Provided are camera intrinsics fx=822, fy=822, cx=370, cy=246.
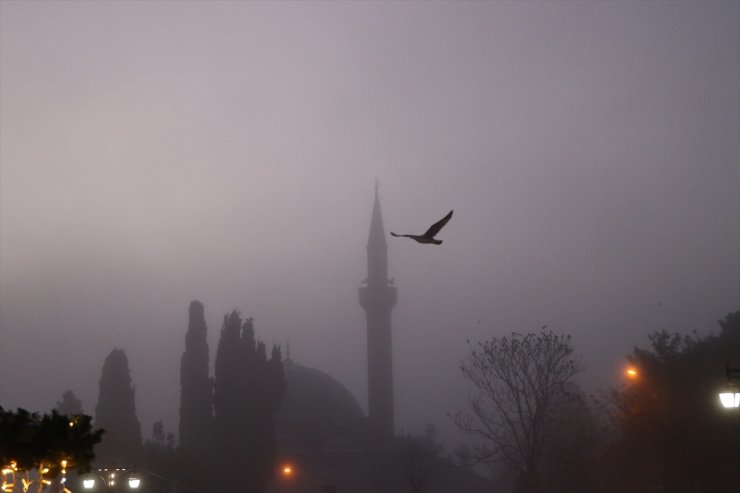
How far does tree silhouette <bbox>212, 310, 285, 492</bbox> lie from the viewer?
6475 cm

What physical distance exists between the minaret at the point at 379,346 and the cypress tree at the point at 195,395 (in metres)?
33.8

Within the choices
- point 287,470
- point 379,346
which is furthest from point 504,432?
point 379,346

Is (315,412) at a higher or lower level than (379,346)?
lower

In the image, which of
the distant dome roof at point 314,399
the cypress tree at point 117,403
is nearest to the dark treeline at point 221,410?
the cypress tree at point 117,403

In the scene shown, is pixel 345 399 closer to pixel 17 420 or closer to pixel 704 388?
pixel 704 388

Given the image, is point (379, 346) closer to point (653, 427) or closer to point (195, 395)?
point (195, 395)

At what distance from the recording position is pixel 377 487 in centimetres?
8125

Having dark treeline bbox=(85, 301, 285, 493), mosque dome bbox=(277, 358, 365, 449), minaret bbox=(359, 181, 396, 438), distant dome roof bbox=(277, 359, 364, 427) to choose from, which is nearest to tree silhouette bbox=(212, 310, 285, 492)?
dark treeline bbox=(85, 301, 285, 493)

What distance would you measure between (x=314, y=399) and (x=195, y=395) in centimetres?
4057

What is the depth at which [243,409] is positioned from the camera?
218 feet

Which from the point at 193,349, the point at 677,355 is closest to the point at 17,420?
the point at 677,355

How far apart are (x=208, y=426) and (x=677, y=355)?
128ft

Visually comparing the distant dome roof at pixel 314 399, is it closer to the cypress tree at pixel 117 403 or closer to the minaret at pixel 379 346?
the minaret at pixel 379 346

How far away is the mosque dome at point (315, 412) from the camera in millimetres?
95850
